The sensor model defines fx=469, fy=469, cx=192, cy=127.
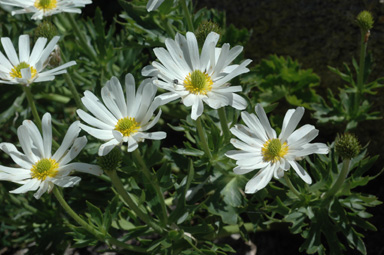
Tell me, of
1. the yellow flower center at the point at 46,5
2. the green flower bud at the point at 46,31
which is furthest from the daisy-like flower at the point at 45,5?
the green flower bud at the point at 46,31

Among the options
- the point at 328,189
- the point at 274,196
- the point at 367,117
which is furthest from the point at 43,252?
the point at 367,117

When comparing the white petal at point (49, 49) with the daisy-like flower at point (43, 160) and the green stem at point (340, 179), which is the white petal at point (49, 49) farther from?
the green stem at point (340, 179)

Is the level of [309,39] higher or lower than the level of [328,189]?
higher

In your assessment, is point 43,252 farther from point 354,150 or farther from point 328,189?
point 354,150

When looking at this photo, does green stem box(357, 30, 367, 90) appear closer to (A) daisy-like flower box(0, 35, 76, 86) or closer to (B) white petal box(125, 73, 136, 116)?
(B) white petal box(125, 73, 136, 116)

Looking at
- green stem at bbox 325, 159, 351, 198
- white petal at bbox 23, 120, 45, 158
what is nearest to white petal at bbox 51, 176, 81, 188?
white petal at bbox 23, 120, 45, 158

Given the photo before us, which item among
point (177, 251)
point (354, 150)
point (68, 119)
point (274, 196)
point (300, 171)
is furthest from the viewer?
point (68, 119)
